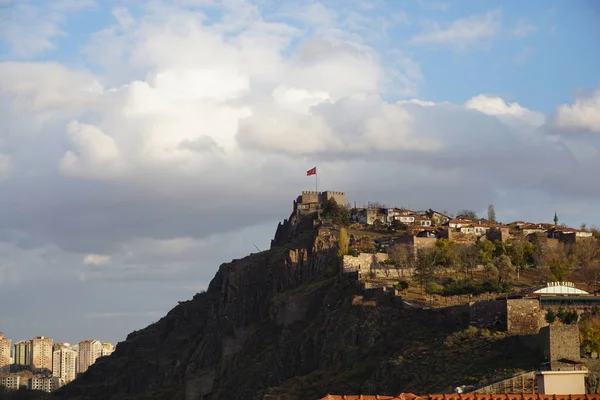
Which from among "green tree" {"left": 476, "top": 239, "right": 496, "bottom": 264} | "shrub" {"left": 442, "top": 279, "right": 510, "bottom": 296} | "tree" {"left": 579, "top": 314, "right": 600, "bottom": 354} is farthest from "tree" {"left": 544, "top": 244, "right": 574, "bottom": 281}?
"tree" {"left": 579, "top": 314, "right": 600, "bottom": 354}

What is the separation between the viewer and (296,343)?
12219 centimetres

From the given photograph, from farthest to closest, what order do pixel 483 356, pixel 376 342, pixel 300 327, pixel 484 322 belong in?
pixel 300 327
pixel 376 342
pixel 484 322
pixel 483 356

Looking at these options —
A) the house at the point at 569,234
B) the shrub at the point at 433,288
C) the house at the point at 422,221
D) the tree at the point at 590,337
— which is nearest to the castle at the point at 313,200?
the house at the point at 422,221

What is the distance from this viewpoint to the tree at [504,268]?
125 meters

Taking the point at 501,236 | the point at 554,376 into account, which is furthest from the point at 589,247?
the point at 554,376

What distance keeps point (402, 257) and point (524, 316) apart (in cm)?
→ 4045

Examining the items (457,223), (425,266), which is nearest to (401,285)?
(425,266)

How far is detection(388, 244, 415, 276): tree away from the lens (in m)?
130

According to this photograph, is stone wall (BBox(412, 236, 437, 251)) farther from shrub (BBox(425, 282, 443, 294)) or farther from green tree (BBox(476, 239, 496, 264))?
shrub (BBox(425, 282, 443, 294))

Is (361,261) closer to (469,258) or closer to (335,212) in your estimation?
(469,258)

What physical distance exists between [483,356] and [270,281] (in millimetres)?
63821

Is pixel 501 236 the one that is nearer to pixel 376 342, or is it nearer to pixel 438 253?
pixel 438 253

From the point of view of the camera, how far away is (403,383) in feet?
295

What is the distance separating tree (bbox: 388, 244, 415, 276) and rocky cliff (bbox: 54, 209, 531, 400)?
6466mm
